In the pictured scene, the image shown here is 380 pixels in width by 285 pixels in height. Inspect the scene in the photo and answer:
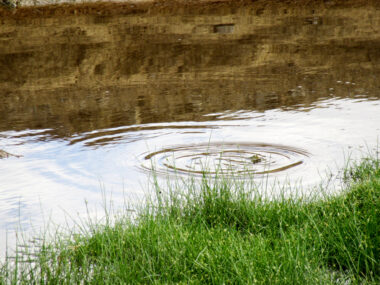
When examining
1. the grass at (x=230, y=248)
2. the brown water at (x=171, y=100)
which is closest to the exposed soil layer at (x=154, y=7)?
the brown water at (x=171, y=100)

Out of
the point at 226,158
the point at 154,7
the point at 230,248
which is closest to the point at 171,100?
the point at 226,158

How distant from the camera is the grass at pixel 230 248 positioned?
4184 mm

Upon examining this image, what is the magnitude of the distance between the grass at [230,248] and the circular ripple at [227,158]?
6.10 ft

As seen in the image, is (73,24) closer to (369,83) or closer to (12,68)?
(12,68)

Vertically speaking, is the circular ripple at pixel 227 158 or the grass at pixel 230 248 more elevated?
the grass at pixel 230 248

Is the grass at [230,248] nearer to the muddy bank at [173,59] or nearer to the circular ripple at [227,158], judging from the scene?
the circular ripple at [227,158]

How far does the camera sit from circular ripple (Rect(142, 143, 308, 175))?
7285 millimetres

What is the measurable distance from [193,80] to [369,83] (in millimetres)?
3354

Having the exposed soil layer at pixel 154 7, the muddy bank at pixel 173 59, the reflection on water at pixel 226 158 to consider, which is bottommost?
the reflection on water at pixel 226 158

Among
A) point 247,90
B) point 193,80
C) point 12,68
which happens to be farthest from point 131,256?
point 12,68

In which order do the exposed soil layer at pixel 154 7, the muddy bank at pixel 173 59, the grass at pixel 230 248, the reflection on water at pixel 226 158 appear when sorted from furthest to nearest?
the exposed soil layer at pixel 154 7, the muddy bank at pixel 173 59, the reflection on water at pixel 226 158, the grass at pixel 230 248

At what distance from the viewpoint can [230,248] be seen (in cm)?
441

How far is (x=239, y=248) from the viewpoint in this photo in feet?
14.6

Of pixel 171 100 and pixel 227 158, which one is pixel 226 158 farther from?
pixel 171 100
